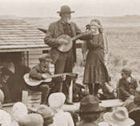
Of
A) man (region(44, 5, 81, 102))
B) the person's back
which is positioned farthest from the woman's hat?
man (region(44, 5, 81, 102))

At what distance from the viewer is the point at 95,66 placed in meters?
11.4

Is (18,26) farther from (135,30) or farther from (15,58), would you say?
(135,30)

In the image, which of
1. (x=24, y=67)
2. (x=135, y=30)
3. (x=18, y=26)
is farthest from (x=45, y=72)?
(x=135, y=30)

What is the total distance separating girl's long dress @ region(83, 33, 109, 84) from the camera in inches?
443

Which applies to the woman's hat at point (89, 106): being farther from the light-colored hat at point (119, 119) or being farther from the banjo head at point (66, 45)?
the banjo head at point (66, 45)

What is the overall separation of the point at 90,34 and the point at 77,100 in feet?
Result: 5.34

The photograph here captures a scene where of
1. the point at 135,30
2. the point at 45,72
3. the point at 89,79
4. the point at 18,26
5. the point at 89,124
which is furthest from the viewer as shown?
the point at 135,30

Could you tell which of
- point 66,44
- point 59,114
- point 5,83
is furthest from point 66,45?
point 59,114

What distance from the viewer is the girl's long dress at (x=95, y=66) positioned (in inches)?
443

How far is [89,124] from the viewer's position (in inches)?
230

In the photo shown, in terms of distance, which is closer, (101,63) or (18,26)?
(101,63)

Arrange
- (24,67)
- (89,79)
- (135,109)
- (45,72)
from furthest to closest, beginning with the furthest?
(24,67), (89,79), (45,72), (135,109)

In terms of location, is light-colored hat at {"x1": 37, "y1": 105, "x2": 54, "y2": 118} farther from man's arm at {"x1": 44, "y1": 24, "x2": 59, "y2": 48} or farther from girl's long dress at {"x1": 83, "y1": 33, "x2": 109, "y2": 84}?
girl's long dress at {"x1": 83, "y1": 33, "x2": 109, "y2": 84}

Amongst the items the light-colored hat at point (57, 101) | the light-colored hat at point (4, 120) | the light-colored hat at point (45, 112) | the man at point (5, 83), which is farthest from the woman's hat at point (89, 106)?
the man at point (5, 83)
